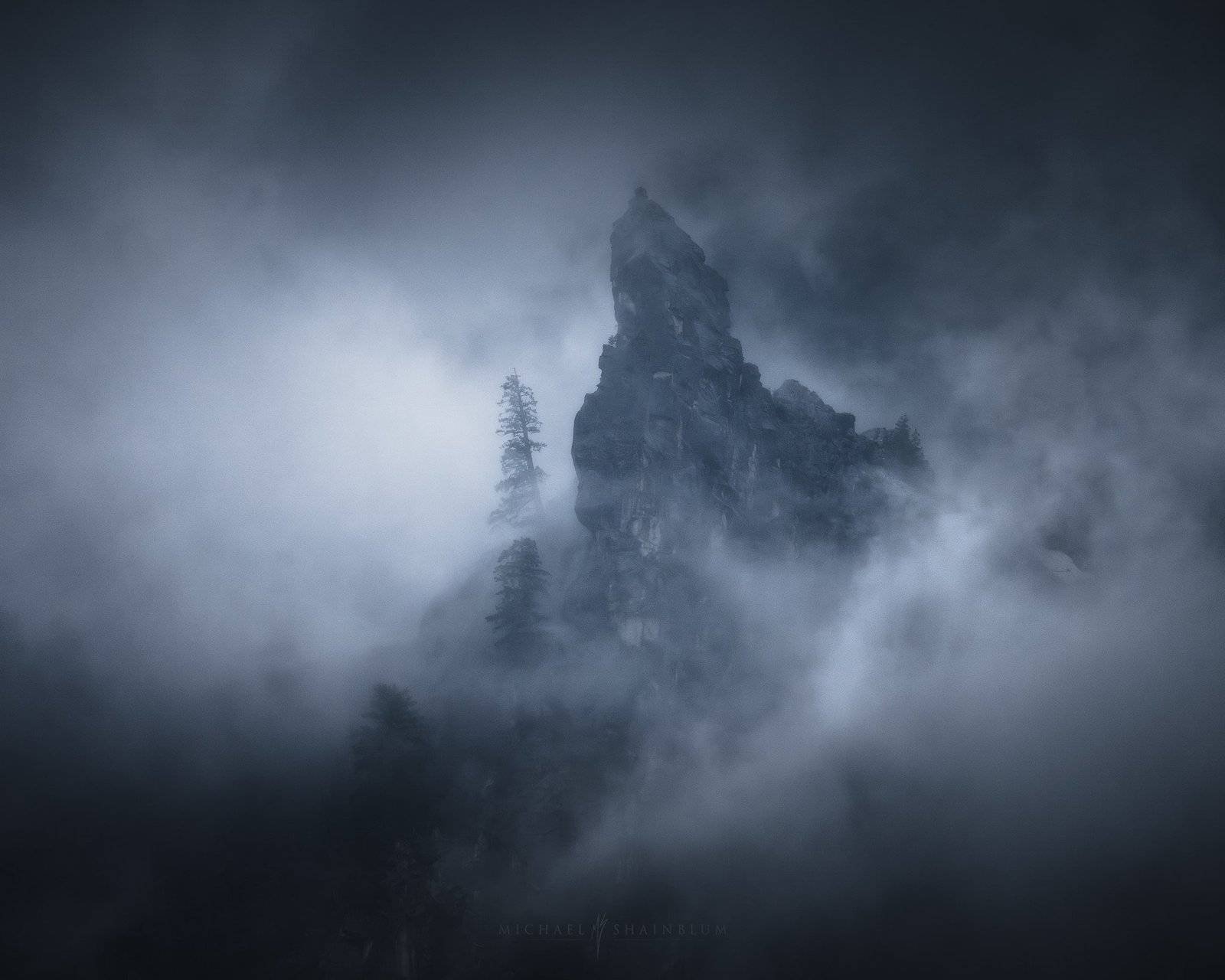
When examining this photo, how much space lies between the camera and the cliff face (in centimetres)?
5547

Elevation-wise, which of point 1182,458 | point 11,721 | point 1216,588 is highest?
point 1182,458

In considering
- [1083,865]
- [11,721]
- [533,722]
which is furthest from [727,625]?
[11,721]

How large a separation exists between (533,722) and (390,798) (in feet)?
43.0

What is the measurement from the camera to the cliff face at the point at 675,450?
55469 millimetres

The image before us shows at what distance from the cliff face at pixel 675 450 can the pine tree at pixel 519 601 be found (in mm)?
6228

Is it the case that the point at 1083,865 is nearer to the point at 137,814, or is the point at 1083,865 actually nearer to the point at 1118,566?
the point at 1118,566

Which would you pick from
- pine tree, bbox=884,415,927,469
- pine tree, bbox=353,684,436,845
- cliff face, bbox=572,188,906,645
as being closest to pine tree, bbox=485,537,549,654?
cliff face, bbox=572,188,906,645

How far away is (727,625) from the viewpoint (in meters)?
A: 58.7

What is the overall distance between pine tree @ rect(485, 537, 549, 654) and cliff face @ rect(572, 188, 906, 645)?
623 cm

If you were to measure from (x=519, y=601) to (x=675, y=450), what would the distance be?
22635mm
